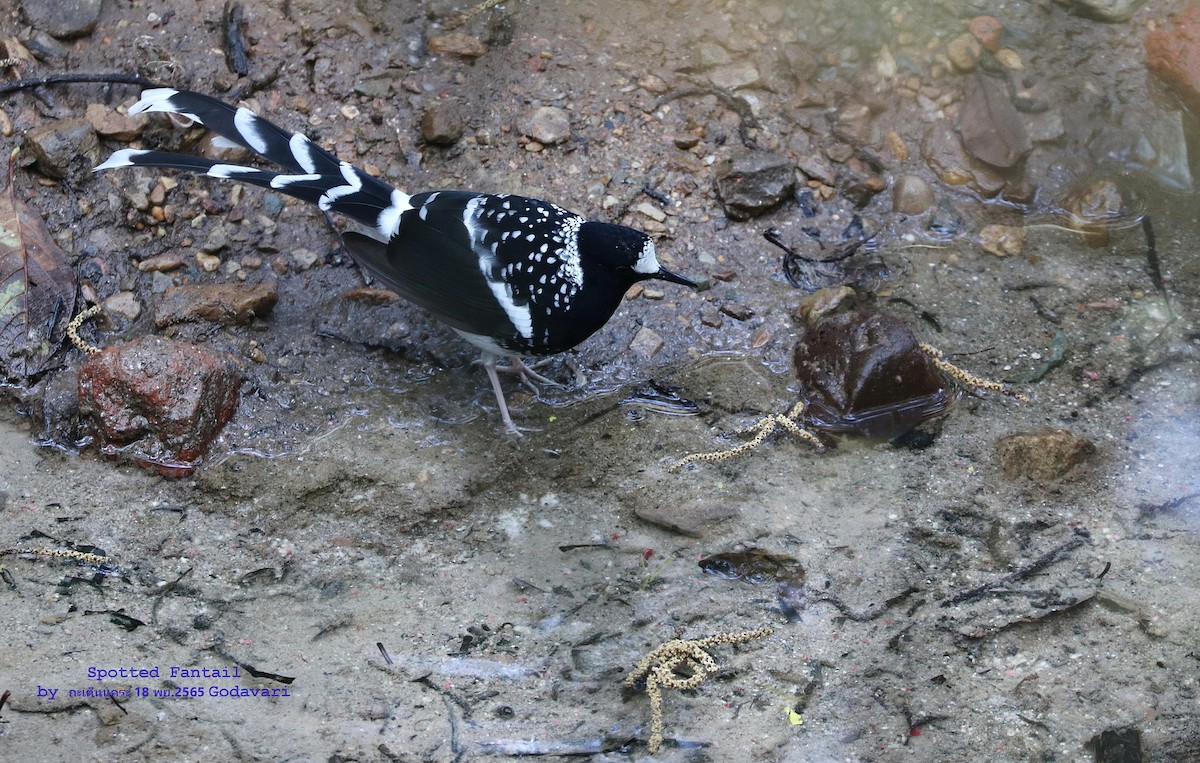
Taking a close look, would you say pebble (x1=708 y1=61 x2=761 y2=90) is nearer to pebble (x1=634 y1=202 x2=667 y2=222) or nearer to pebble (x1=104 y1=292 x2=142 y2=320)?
pebble (x1=634 y1=202 x2=667 y2=222)

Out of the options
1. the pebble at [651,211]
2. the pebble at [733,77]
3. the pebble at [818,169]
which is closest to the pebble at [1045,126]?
the pebble at [818,169]

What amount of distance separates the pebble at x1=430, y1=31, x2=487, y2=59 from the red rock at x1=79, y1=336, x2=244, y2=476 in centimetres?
188

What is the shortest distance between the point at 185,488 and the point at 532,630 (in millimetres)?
1398

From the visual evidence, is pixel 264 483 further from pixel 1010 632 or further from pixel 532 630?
pixel 1010 632

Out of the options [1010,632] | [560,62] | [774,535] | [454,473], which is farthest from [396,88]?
[1010,632]

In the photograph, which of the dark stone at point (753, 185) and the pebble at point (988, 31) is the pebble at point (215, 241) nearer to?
the dark stone at point (753, 185)

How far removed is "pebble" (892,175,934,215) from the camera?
185 inches

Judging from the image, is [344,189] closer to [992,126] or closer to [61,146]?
[61,146]

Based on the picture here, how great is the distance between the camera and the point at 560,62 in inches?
191

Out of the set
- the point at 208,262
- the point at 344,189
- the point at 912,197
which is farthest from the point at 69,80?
the point at 912,197

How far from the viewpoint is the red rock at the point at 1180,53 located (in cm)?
467

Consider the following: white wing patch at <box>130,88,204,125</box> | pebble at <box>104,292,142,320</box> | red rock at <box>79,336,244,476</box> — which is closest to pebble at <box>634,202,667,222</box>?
white wing patch at <box>130,88,204,125</box>

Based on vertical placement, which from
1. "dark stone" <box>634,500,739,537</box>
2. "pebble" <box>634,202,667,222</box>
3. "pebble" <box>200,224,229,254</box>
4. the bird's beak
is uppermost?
"pebble" <box>200,224,229,254</box>

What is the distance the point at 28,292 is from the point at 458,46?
82.1 inches
